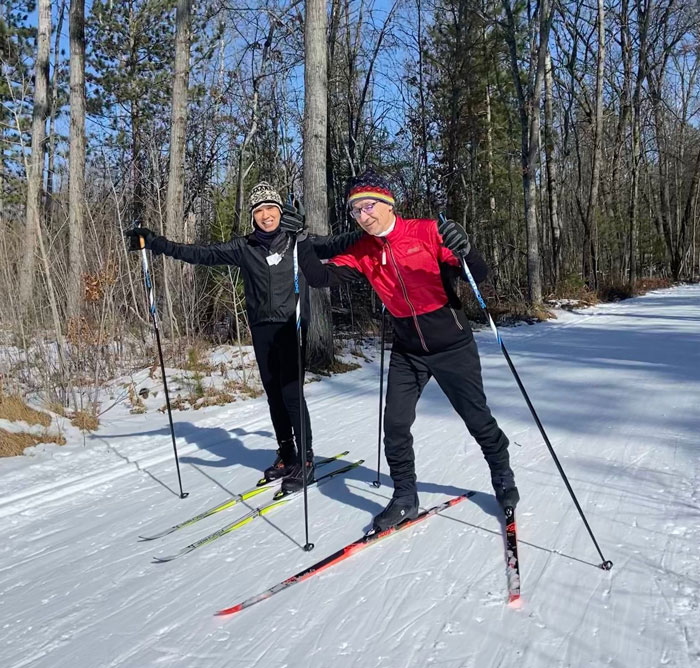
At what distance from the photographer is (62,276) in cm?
718

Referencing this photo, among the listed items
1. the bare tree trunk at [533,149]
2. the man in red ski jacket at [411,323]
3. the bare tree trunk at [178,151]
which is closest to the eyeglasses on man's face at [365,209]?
the man in red ski jacket at [411,323]

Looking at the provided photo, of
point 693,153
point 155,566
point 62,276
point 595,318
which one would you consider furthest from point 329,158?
point 693,153

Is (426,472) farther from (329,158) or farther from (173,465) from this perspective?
(329,158)

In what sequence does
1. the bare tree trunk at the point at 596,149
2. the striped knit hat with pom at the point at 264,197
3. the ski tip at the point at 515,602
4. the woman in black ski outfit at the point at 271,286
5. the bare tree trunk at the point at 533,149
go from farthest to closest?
the bare tree trunk at the point at 596,149 < the bare tree trunk at the point at 533,149 < the woman in black ski outfit at the point at 271,286 < the striped knit hat with pom at the point at 264,197 < the ski tip at the point at 515,602

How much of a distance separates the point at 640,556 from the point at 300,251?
7.80 feet

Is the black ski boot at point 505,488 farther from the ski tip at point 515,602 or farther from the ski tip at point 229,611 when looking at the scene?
the ski tip at point 229,611

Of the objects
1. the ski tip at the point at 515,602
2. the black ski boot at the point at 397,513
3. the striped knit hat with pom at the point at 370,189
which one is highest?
the striped knit hat with pom at the point at 370,189

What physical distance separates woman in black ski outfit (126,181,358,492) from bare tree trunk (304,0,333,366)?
4.08 meters

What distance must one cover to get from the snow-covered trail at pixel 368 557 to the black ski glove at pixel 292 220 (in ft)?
5.79

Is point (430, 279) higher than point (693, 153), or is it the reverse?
point (693, 153)

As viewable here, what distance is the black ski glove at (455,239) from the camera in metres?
2.82

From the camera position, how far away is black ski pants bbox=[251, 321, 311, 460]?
408 cm

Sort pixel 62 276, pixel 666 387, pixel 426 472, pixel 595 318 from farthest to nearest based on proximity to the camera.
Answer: pixel 595 318
pixel 62 276
pixel 666 387
pixel 426 472

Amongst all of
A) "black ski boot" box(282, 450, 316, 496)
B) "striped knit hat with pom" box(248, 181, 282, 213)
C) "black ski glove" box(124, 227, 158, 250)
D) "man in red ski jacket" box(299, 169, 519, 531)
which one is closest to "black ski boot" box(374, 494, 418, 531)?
"man in red ski jacket" box(299, 169, 519, 531)
